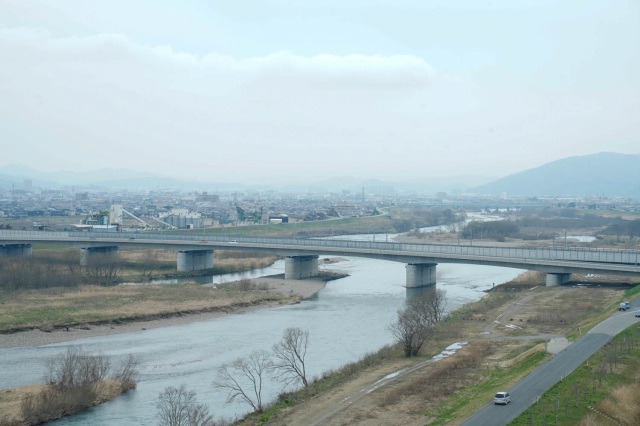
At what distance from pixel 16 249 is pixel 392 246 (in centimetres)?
3167

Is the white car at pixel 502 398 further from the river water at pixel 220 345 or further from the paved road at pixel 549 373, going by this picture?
the river water at pixel 220 345

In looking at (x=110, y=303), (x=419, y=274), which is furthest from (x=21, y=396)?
(x=419, y=274)

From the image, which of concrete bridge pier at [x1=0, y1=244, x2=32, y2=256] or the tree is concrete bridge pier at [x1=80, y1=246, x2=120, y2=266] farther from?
the tree

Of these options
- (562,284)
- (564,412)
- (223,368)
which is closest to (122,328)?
(223,368)

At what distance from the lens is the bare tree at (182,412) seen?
17.7m

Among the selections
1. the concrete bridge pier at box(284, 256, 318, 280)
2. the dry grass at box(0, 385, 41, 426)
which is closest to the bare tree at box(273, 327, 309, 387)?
the dry grass at box(0, 385, 41, 426)

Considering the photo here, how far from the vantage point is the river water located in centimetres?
2156

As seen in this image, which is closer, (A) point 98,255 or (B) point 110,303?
(B) point 110,303

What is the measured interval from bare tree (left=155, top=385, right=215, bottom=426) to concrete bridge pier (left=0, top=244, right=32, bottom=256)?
44.8 metres

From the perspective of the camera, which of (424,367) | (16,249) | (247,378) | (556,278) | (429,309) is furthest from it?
(16,249)

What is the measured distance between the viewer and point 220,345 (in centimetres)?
2966

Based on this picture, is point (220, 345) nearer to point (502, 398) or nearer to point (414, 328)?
Result: point (414, 328)

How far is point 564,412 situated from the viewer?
17281mm

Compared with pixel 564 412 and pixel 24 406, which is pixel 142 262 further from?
pixel 564 412
